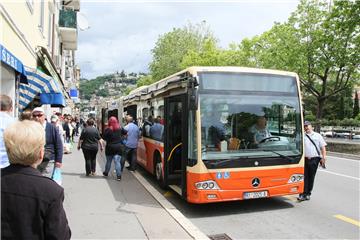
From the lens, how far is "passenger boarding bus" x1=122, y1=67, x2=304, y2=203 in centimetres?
685

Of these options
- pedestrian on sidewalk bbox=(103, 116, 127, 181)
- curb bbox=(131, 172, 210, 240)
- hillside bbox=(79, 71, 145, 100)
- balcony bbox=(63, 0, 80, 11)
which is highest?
balcony bbox=(63, 0, 80, 11)

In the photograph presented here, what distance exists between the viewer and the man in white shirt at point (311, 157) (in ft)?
26.5

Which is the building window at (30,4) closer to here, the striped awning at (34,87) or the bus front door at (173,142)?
the striped awning at (34,87)

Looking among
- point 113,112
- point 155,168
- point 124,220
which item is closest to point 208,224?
point 124,220

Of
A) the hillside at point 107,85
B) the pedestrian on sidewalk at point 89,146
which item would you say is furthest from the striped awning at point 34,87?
the hillside at point 107,85

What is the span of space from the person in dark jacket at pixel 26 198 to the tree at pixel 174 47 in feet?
148

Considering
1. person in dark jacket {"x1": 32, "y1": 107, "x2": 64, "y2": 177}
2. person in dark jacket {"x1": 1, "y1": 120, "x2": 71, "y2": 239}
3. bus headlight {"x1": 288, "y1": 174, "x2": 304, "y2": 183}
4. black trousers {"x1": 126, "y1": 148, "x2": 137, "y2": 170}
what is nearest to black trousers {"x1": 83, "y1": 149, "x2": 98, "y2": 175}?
black trousers {"x1": 126, "y1": 148, "x2": 137, "y2": 170}

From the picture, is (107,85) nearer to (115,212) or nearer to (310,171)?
(310,171)

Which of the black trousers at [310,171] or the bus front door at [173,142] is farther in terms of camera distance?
the bus front door at [173,142]

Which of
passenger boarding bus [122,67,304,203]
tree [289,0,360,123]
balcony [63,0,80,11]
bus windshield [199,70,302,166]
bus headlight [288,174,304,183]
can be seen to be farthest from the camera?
balcony [63,0,80,11]

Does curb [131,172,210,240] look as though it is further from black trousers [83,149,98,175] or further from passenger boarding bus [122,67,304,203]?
black trousers [83,149,98,175]

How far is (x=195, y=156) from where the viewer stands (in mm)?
6852

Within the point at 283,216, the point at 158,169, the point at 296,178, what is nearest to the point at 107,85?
the point at 158,169

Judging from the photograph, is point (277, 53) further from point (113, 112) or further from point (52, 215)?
point (52, 215)
